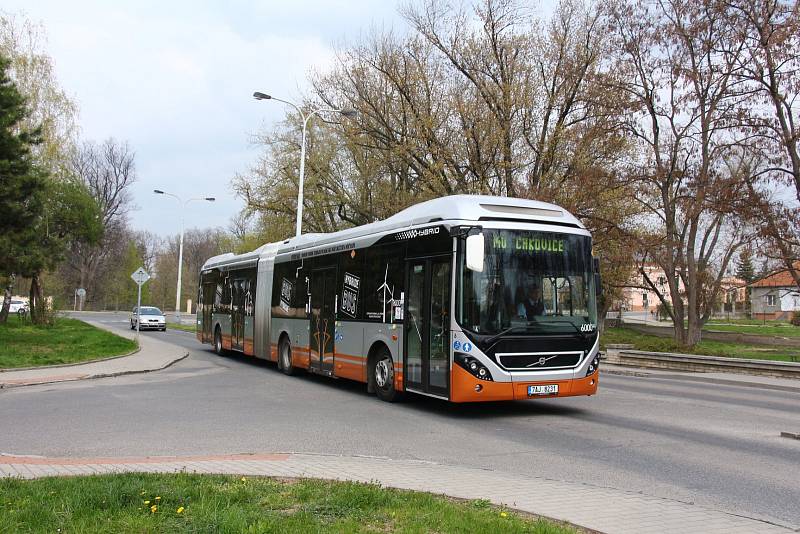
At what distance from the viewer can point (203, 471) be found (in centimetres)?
684

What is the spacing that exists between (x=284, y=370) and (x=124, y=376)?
3.98m

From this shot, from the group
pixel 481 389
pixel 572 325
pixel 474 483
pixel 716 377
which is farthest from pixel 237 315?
pixel 474 483

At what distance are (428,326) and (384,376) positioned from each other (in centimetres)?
208

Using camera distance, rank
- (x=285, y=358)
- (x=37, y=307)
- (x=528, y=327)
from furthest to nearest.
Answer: (x=37, y=307) → (x=285, y=358) → (x=528, y=327)

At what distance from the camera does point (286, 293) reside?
18.2m

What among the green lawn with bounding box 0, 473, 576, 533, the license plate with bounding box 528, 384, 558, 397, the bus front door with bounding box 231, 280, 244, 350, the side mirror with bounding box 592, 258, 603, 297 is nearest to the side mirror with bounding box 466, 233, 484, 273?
the license plate with bounding box 528, 384, 558, 397

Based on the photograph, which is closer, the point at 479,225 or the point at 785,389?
the point at 479,225

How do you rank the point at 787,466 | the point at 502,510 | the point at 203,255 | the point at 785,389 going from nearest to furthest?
1. the point at 502,510
2. the point at 787,466
3. the point at 785,389
4. the point at 203,255

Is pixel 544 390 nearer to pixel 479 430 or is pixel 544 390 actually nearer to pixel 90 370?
pixel 479 430

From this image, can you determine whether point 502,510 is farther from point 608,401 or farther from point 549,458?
point 608,401

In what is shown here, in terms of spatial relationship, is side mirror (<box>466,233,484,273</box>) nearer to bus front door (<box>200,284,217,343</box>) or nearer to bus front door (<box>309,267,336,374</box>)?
bus front door (<box>309,267,336,374</box>)

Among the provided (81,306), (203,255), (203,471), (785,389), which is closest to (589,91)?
(785,389)

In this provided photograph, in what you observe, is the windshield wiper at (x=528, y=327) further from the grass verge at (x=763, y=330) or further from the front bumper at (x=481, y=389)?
the grass verge at (x=763, y=330)

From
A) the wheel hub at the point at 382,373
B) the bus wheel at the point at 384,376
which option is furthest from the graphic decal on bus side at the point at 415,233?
the wheel hub at the point at 382,373
